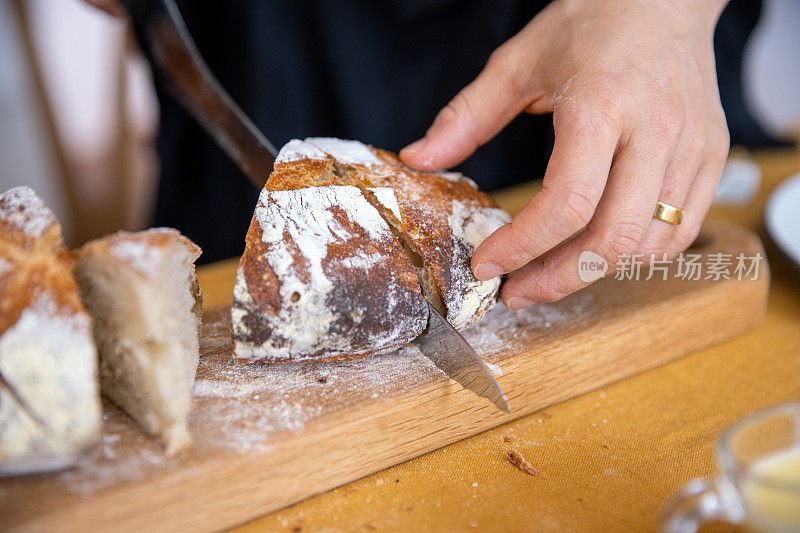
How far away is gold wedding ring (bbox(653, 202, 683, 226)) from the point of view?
1.36 meters

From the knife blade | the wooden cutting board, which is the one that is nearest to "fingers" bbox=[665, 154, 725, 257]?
the wooden cutting board

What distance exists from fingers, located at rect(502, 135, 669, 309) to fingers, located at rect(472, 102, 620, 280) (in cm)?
6

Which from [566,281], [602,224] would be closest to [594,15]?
[602,224]

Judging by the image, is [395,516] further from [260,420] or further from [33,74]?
[33,74]

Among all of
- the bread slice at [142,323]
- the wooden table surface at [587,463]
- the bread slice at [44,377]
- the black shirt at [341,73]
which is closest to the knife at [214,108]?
the wooden table surface at [587,463]

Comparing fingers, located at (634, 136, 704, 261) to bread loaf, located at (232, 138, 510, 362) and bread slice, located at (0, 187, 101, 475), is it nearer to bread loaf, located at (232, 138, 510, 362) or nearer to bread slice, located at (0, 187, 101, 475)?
bread loaf, located at (232, 138, 510, 362)

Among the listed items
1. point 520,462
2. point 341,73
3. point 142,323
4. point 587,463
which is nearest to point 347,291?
point 142,323

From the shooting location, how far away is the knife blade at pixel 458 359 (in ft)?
3.79

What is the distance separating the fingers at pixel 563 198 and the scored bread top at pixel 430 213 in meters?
0.06

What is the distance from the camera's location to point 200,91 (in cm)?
164

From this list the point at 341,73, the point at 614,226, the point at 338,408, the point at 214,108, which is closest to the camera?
the point at 338,408

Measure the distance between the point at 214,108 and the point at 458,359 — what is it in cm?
95

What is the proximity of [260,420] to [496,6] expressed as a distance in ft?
4.98

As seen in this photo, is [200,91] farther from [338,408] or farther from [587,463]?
[587,463]
